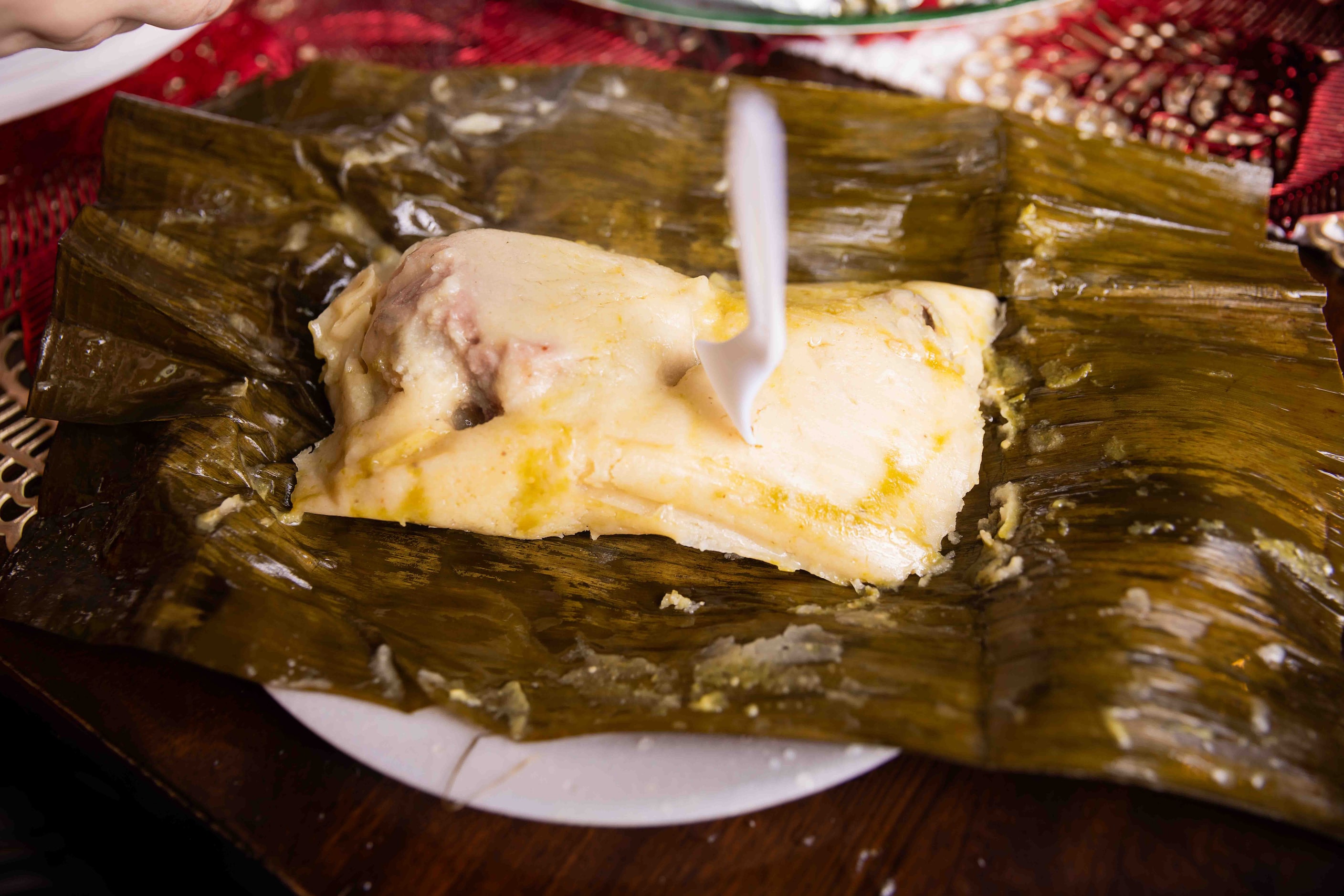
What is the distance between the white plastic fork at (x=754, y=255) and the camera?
52.6 inches

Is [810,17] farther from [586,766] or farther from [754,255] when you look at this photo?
[586,766]

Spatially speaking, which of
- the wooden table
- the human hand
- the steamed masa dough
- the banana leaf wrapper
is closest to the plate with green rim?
the banana leaf wrapper

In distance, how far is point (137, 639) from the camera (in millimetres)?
1656

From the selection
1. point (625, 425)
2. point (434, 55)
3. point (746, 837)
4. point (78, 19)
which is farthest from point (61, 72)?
point (746, 837)

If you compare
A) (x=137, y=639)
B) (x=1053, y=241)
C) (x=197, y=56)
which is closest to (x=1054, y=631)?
(x=1053, y=241)

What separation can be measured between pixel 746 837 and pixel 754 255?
1.04 metres

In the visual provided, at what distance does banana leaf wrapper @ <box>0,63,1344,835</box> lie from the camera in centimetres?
160

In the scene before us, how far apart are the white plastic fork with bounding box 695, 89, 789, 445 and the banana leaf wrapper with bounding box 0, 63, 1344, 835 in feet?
1.51

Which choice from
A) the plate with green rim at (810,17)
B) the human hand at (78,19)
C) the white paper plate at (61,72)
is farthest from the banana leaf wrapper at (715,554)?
the human hand at (78,19)

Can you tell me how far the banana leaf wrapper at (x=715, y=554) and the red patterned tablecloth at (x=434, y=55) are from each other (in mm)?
444

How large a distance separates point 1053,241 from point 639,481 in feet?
4.95

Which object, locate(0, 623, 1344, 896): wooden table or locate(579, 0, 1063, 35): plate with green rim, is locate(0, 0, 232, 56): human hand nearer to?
locate(0, 623, 1344, 896): wooden table

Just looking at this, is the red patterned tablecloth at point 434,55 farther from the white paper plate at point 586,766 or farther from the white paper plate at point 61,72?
the white paper plate at point 586,766

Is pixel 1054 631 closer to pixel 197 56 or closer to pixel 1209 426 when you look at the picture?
pixel 1209 426
